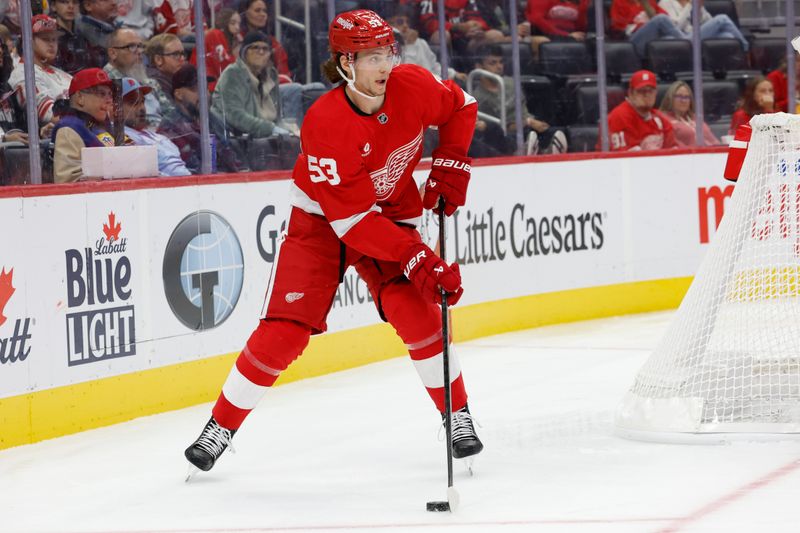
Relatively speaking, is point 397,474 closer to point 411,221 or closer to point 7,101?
point 411,221

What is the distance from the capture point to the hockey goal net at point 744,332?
3.95 m

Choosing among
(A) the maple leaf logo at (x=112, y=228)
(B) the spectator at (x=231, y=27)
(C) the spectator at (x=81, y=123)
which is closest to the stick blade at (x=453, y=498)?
(A) the maple leaf logo at (x=112, y=228)

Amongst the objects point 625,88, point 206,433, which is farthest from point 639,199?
point 206,433

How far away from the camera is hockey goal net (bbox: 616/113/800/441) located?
3.95 meters

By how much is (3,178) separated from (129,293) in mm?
600

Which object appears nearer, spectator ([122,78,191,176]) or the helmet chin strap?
the helmet chin strap

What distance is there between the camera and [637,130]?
742 cm

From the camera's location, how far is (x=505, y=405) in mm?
4766

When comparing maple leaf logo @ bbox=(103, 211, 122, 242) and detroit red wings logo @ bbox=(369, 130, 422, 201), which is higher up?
detroit red wings logo @ bbox=(369, 130, 422, 201)

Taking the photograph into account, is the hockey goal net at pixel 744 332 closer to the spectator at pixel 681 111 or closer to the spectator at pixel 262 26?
the spectator at pixel 262 26

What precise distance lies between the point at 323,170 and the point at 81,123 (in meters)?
1.67

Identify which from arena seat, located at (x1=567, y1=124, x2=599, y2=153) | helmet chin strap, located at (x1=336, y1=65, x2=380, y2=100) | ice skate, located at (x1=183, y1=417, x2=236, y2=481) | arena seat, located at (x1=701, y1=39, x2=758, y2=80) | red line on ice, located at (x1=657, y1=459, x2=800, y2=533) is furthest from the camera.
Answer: arena seat, located at (x1=701, y1=39, x2=758, y2=80)

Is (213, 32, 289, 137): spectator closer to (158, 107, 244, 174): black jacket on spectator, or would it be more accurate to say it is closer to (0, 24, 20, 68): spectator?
(158, 107, 244, 174): black jacket on spectator

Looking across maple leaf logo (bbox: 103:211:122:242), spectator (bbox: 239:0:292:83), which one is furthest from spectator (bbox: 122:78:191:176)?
spectator (bbox: 239:0:292:83)
